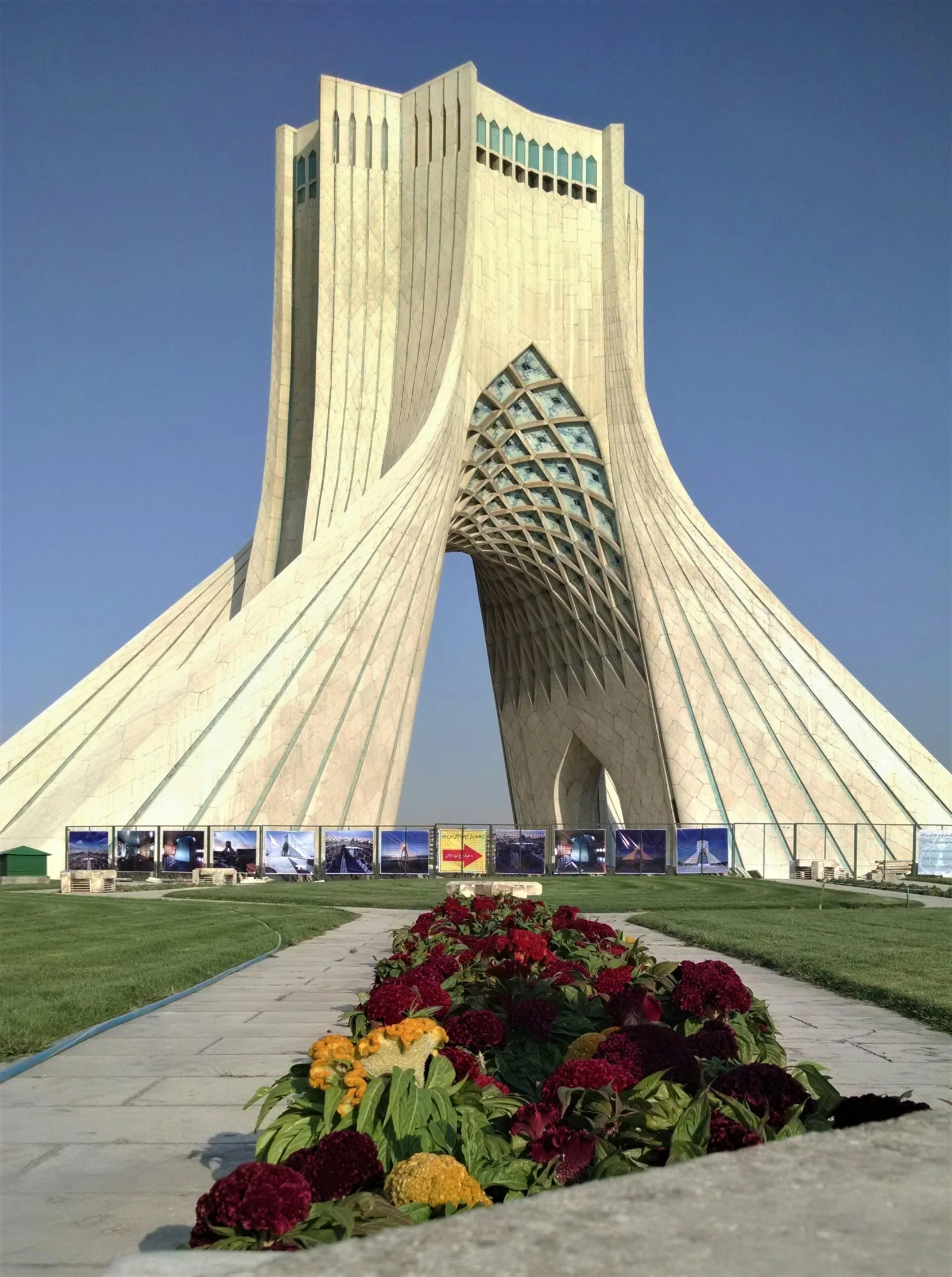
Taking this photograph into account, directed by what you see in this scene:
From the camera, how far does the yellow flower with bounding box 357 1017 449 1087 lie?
9.54 feet

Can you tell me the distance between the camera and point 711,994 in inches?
159

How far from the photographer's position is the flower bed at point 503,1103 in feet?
6.56

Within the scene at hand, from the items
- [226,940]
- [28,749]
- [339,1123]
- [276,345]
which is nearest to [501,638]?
[276,345]

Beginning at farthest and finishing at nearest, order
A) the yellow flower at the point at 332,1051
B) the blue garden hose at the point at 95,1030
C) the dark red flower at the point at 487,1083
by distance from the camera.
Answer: the blue garden hose at the point at 95,1030, the dark red flower at the point at 487,1083, the yellow flower at the point at 332,1051

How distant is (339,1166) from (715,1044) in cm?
165

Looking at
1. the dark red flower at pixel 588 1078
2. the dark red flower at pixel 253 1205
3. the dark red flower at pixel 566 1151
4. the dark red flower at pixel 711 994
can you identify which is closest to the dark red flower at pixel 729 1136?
the dark red flower at pixel 566 1151

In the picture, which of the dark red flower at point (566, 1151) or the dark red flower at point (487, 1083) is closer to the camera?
the dark red flower at point (566, 1151)

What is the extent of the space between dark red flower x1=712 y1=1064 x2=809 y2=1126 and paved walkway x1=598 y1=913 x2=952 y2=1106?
139 cm

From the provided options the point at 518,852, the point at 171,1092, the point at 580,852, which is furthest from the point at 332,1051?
the point at 580,852

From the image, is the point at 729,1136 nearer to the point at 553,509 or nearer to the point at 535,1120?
the point at 535,1120

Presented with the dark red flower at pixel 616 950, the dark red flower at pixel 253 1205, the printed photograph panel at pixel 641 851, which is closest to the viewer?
the dark red flower at pixel 253 1205

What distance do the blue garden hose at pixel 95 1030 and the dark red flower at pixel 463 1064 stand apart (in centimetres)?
224

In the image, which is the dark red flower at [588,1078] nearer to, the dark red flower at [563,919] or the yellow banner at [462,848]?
the dark red flower at [563,919]

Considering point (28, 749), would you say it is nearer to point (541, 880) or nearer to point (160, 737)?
point (160, 737)
